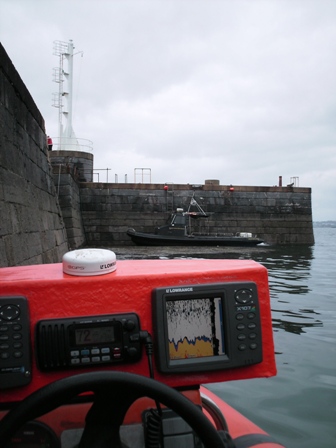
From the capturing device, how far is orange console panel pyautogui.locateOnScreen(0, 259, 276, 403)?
132 centimetres

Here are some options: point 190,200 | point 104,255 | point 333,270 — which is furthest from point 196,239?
point 104,255

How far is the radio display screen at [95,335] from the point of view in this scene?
52.6 inches

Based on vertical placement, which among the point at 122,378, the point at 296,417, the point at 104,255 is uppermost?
the point at 104,255

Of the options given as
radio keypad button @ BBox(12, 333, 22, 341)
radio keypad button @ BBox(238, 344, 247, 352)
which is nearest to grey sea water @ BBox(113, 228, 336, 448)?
radio keypad button @ BBox(238, 344, 247, 352)

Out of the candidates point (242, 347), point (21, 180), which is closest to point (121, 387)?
point (242, 347)

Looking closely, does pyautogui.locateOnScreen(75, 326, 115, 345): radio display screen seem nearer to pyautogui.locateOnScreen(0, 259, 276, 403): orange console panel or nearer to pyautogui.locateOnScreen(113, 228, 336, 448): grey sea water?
pyautogui.locateOnScreen(0, 259, 276, 403): orange console panel

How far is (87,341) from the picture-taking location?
134cm

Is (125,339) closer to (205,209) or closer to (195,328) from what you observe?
(195,328)

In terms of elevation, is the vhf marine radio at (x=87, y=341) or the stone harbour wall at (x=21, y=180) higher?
the stone harbour wall at (x=21, y=180)

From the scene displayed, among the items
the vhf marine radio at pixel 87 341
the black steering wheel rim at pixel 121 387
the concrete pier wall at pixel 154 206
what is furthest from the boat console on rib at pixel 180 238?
the black steering wheel rim at pixel 121 387

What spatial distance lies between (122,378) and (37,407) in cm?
21

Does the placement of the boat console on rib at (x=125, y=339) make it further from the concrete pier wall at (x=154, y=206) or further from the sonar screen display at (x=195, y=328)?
the concrete pier wall at (x=154, y=206)

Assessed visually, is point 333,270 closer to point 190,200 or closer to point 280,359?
point 280,359

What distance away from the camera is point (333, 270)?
37.0 ft
